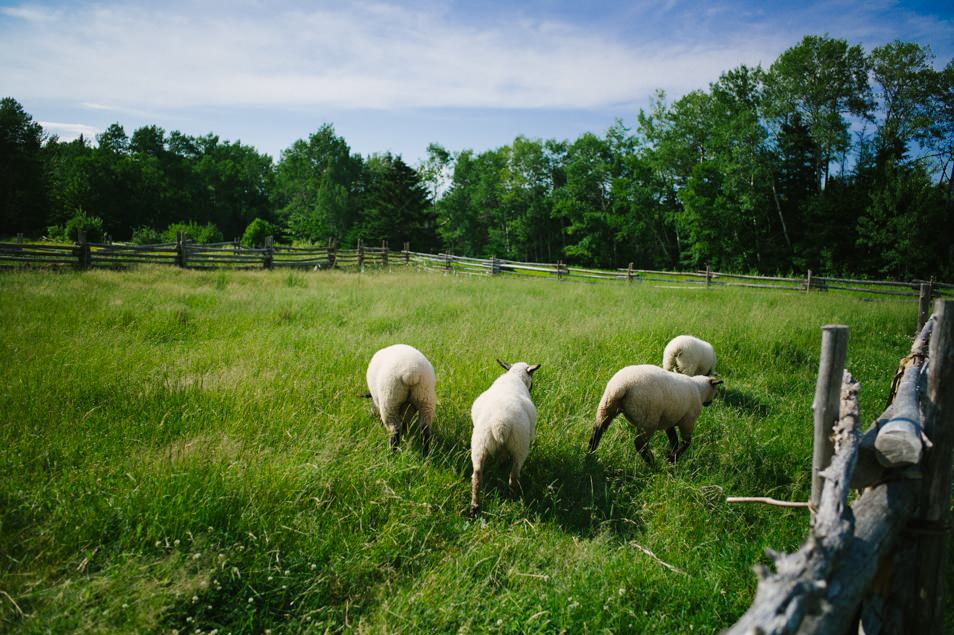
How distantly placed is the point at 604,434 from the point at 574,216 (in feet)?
142

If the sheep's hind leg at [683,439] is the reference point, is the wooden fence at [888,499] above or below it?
above

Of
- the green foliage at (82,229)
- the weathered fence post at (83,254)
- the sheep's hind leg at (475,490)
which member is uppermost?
the green foliage at (82,229)

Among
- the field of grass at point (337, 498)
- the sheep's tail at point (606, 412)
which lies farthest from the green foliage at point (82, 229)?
the sheep's tail at point (606, 412)

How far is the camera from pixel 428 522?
11.0 feet

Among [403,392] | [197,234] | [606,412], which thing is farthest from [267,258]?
[197,234]

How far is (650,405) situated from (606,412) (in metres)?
0.43

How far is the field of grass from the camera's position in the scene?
8.39 ft

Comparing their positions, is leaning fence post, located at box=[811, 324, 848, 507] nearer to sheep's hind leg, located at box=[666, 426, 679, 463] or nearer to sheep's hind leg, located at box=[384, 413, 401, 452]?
sheep's hind leg, located at box=[666, 426, 679, 463]

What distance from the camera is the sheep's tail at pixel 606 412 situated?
15.3 feet

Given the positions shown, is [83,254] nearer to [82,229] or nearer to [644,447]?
[644,447]

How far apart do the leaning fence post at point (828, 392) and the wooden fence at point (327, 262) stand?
9829mm

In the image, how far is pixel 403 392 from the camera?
446 cm

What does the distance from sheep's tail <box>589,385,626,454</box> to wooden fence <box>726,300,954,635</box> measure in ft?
7.84

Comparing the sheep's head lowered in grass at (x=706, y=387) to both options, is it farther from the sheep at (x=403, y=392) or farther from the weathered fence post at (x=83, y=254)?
the weathered fence post at (x=83, y=254)
